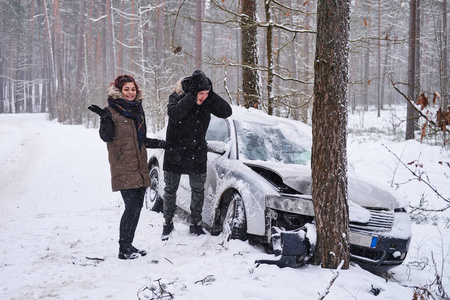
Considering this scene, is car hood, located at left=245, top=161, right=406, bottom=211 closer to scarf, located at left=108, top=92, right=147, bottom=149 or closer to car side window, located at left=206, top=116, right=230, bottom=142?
car side window, located at left=206, top=116, right=230, bottom=142

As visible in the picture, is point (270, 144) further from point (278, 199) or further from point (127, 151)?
point (127, 151)

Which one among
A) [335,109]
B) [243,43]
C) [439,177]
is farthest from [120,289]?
[439,177]

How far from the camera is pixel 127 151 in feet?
12.1

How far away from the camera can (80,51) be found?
85.8ft

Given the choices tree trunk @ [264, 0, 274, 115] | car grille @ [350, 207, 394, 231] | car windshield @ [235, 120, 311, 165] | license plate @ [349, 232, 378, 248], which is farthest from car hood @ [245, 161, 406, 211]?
tree trunk @ [264, 0, 274, 115]

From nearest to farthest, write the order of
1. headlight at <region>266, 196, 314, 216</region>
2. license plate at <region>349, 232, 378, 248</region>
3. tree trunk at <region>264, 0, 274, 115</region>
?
license plate at <region>349, 232, 378, 248</region>, headlight at <region>266, 196, 314, 216</region>, tree trunk at <region>264, 0, 274, 115</region>

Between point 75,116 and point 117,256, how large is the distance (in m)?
23.7

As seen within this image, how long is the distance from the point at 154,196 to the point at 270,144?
2450 millimetres

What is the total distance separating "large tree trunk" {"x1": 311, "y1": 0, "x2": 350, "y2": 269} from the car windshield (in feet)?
3.99

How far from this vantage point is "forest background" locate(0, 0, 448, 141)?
6.93 meters

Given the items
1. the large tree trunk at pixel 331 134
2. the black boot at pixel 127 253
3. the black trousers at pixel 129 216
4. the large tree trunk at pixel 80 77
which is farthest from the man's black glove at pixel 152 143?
the large tree trunk at pixel 80 77

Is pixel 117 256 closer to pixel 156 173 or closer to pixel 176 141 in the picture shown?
pixel 176 141

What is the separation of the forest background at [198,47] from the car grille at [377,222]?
3.00 m

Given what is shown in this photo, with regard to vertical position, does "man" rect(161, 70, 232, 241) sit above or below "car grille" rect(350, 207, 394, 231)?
above
